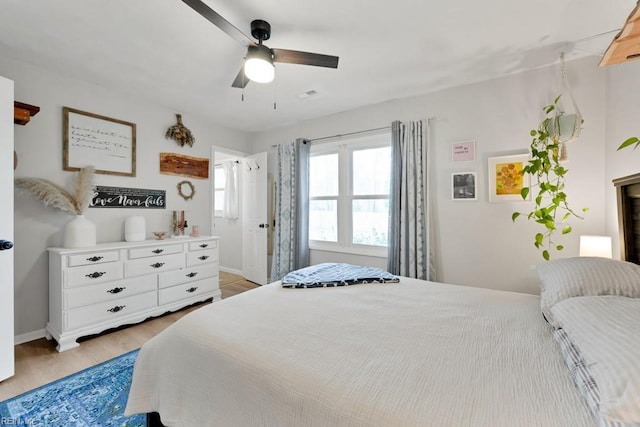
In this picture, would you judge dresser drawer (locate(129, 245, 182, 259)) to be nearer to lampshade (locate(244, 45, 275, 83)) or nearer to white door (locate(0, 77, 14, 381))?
white door (locate(0, 77, 14, 381))

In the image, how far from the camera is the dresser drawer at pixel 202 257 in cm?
319

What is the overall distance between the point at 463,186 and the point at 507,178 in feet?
1.21

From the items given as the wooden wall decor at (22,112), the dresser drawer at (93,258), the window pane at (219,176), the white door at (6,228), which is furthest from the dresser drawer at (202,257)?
the window pane at (219,176)

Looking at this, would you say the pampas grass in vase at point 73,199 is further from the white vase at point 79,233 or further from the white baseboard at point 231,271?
the white baseboard at point 231,271

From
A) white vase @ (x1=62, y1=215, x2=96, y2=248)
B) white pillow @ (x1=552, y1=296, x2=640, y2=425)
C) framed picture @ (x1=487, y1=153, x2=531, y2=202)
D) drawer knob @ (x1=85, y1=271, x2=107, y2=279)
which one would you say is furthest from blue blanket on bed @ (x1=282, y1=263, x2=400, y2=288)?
white vase @ (x1=62, y1=215, x2=96, y2=248)

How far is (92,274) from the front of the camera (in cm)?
243

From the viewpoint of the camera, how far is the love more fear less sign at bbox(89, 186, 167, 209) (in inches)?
112

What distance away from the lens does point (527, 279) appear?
2.44 m

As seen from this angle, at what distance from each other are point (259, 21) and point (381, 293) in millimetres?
1972

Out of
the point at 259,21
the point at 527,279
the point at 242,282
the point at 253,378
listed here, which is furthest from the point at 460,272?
the point at 242,282

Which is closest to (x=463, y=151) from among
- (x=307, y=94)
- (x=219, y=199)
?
(x=307, y=94)

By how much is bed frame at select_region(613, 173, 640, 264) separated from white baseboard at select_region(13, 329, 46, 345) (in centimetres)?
459

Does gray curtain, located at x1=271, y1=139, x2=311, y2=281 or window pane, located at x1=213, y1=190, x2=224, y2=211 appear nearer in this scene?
gray curtain, located at x1=271, y1=139, x2=311, y2=281

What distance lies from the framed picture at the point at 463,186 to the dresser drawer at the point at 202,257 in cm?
291
